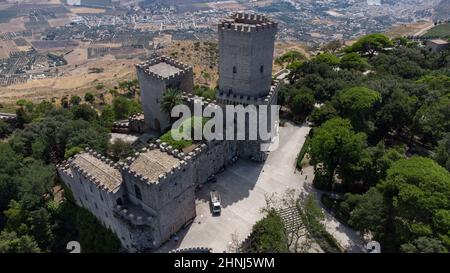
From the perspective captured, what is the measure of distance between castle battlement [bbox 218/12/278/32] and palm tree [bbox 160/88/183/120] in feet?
34.5

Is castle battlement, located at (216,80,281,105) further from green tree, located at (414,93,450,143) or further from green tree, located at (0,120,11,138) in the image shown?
green tree, located at (0,120,11,138)

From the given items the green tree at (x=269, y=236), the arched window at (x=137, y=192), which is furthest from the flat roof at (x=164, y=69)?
the green tree at (x=269, y=236)

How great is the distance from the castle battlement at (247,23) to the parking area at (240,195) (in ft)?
55.7

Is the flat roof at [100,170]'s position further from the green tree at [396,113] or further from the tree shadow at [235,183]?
the green tree at [396,113]

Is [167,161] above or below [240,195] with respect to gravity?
above

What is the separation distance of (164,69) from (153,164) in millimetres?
19362

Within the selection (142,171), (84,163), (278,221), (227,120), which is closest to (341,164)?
Answer: (278,221)

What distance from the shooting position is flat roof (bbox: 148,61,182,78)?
158 feet

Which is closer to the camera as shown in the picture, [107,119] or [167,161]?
[167,161]

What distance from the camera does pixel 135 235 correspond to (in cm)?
3412

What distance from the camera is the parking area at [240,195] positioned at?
118ft

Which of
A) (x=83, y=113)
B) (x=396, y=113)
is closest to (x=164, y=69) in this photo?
(x=83, y=113)

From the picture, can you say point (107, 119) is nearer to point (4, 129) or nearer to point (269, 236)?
point (4, 129)

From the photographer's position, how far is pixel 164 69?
49.5m
